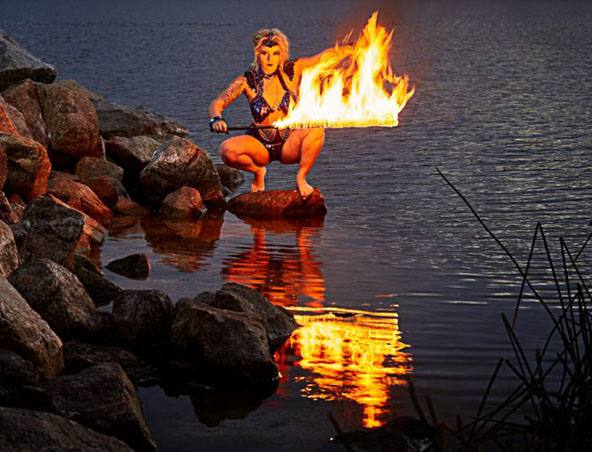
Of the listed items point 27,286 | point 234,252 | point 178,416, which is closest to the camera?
point 178,416

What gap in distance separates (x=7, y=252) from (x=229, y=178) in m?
7.45

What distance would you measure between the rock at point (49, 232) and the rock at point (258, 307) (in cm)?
166

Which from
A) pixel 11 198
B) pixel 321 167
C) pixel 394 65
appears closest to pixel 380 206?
pixel 321 167

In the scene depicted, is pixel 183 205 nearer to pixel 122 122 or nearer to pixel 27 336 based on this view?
pixel 122 122

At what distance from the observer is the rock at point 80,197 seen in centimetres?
1108

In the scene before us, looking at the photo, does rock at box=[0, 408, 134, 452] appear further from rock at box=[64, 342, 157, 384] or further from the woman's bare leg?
the woman's bare leg

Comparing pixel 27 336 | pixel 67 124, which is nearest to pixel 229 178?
pixel 67 124

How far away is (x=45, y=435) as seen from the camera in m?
4.36

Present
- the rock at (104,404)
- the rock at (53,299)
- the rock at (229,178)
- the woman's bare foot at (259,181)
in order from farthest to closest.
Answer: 1. the rock at (229,178)
2. the woman's bare foot at (259,181)
3. the rock at (53,299)
4. the rock at (104,404)

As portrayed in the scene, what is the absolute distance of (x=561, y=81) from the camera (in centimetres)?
2777

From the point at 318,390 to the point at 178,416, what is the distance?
863mm

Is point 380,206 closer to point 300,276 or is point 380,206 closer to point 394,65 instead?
point 300,276

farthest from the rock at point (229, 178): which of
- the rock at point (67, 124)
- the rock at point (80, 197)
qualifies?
the rock at point (80, 197)

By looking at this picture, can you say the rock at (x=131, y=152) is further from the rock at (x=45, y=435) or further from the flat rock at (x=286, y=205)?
the rock at (x=45, y=435)
